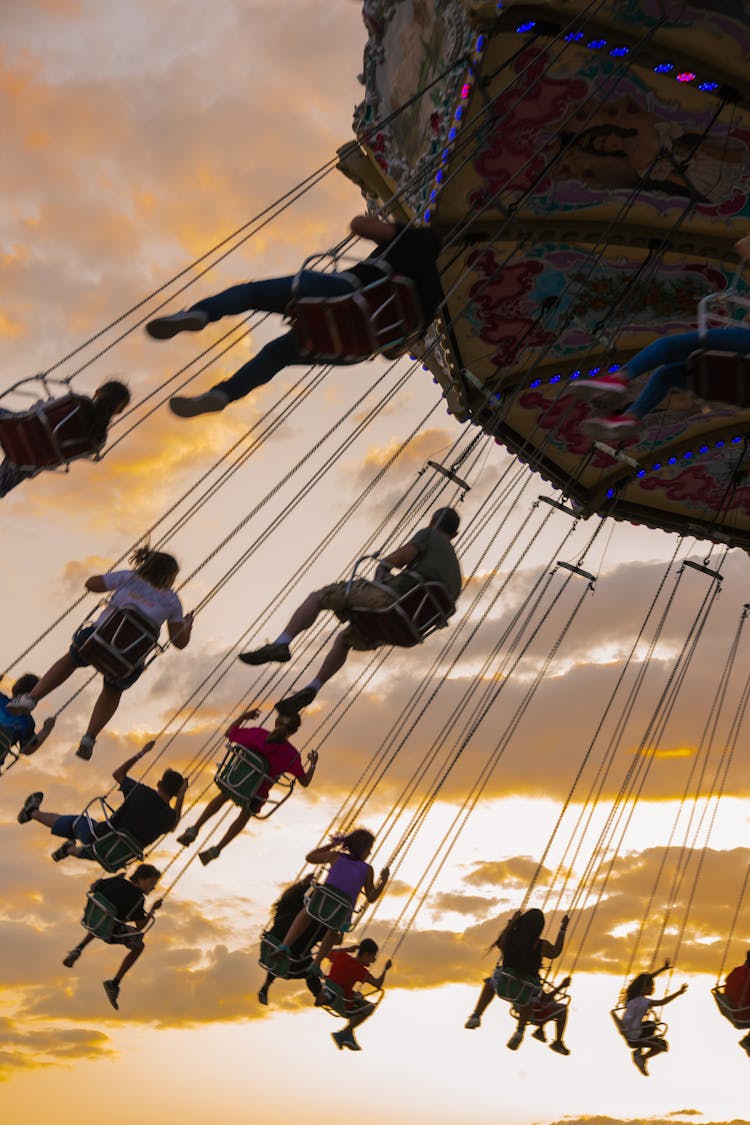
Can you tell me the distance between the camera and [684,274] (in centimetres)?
1136

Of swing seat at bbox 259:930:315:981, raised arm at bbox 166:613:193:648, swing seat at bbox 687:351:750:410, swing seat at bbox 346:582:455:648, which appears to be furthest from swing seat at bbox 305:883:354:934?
swing seat at bbox 687:351:750:410

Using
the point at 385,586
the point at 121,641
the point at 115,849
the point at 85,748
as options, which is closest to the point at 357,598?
the point at 385,586

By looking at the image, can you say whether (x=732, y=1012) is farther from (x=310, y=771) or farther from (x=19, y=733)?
(x=19, y=733)

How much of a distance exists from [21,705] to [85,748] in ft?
1.76

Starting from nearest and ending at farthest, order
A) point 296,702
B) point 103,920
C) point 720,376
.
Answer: point 720,376
point 296,702
point 103,920

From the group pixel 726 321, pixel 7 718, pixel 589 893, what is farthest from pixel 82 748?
pixel 589 893

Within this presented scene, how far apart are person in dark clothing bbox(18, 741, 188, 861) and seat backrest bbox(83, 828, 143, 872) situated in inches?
1.2

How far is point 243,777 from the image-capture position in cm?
978

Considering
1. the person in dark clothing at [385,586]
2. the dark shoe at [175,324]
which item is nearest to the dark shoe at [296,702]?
the person in dark clothing at [385,586]

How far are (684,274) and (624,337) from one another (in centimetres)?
110

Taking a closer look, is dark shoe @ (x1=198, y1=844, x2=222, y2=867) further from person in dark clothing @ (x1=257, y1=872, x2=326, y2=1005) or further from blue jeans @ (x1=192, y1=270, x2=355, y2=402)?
blue jeans @ (x1=192, y1=270, x2=355, y2=402)

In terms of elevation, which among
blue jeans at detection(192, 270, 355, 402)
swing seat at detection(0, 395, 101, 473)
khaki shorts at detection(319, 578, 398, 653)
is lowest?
swing seat at detection(0, 395, 101, 473)

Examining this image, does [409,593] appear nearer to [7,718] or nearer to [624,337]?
[7,718]

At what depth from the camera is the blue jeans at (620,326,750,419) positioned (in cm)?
714
